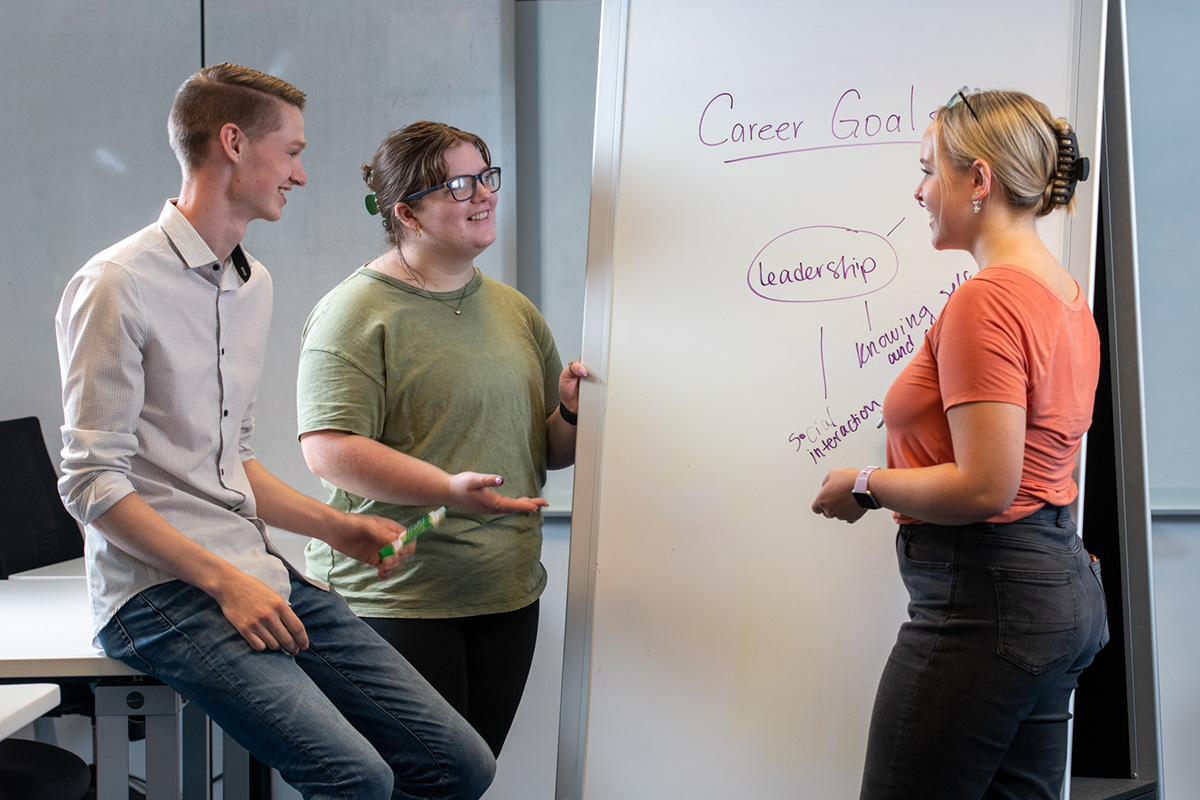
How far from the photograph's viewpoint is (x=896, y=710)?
3.45 feet

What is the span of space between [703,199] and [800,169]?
157 millimetres

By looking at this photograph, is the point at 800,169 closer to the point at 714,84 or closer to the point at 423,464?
the point at 714,84

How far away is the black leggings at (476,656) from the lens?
139cm

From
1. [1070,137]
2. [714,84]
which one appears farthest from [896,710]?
[714,84]

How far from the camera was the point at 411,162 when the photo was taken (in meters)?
1.47

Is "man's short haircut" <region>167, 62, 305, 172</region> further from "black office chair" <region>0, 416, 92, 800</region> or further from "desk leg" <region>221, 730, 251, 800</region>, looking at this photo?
"black office chair" <region>0, 416, 92, 800</region>

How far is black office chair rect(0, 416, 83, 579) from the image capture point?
2213 millimetres

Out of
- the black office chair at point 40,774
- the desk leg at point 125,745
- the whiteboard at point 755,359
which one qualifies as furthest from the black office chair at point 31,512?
the whiteboard at point 755,359

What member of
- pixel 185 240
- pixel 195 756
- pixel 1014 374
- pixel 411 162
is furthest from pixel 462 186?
pixel 195 756

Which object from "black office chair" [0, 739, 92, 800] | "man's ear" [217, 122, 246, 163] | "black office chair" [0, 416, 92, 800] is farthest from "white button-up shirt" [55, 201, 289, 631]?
"black office chair" [0, 416, 92, 800]

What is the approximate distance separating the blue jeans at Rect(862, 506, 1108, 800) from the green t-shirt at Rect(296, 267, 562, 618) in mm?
655

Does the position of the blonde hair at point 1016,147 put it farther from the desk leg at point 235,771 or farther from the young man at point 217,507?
the desk leg at point 235,771

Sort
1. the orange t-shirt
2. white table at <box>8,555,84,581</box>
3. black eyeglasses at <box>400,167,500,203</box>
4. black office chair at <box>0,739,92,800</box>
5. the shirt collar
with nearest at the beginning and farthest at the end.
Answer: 1. the orange t-shirt
2. the shirt collar
3. black eyeglasses at <box>400,167,500,203</box>
4. black office chair at <box>0,739,92,800</box>
5. white table at <box>8,555,84,581</box>

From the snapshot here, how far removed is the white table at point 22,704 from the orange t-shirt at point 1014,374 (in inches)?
44.6
